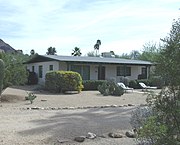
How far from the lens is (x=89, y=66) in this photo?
119ft

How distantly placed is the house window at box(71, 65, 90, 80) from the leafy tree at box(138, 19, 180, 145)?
3061 centimetres

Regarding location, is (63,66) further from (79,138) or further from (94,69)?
(79,138)

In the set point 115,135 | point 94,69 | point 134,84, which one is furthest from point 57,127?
point 94,69

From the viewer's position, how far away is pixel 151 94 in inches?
189

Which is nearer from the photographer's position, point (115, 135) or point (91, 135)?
point (91, 135)

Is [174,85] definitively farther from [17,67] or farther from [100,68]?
[100,68]

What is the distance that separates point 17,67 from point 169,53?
702 inches

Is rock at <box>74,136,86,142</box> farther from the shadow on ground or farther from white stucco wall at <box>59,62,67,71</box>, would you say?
white stucco wall at <box>59,62,67,71</box>

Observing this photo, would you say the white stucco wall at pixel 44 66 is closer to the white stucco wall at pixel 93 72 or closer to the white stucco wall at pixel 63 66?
the white stucco wall at pixel 63 66

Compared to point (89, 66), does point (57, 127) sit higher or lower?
lower

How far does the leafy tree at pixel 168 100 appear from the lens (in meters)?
4.45

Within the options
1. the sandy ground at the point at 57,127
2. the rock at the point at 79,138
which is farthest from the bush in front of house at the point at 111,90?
the rock at the point at 79,138

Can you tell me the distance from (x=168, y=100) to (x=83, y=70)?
3142cm

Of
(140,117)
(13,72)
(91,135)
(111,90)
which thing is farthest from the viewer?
(111,90)
